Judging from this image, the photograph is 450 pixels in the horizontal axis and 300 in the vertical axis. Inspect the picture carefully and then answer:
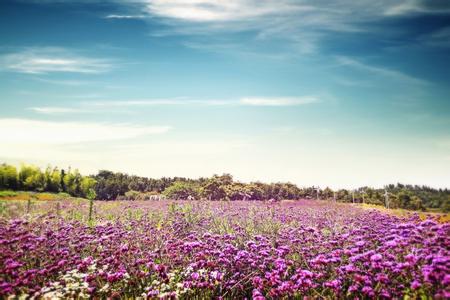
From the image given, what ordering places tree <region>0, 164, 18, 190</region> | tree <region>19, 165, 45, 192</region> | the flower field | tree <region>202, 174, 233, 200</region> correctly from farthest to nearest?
tree <region>19, 165, 45, 192</region>, tree <region>0, 164, 18, 190</region>, tree <region>202, 174, 233, 200</region>, the flower field

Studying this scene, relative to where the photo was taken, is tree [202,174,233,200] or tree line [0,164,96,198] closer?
tree [202,174,233,200]

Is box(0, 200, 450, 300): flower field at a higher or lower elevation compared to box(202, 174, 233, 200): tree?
lower

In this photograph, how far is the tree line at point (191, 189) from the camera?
3133cm

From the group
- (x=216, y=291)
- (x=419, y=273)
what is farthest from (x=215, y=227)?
(x=419, y=273)

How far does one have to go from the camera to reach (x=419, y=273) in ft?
14.7

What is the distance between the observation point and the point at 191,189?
32.2 metres

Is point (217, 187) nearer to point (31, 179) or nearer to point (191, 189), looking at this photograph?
point (191, 189)

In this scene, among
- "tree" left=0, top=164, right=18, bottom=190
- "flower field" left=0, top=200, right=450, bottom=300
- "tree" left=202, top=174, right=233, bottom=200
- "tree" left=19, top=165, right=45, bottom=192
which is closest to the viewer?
"flower field" left=0, top=200, right=450, bottom=300

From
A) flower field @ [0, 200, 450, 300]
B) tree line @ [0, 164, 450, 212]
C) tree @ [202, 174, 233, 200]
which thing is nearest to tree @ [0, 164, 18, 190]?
tree line @ [0, 164, 450, 212]

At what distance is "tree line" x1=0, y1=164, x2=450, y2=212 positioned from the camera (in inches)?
1233

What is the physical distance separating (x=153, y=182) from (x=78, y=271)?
1809 inches

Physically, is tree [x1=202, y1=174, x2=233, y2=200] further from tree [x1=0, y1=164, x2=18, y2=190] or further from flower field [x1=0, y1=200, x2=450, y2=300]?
tree [x1=0, y1=164, x2=18, y2=190]

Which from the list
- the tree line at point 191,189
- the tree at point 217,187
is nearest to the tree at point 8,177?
the tree line at point 191,189

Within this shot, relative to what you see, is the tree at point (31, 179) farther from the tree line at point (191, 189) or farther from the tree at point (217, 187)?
the tree at point (217, 187)
